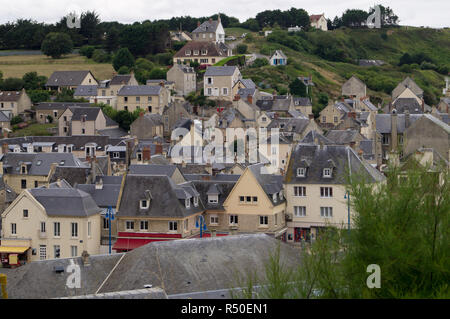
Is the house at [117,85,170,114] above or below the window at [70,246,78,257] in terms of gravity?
above

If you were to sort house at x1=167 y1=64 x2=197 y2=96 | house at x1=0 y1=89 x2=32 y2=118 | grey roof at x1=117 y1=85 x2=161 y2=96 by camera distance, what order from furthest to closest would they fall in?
1. house at x1=167 y1=64 x2=197 y2=96
2. house at x1=0 y1=89 x2=32 y2=118
3. grey roof at x1=117 y1=85 x2=161 y2=96

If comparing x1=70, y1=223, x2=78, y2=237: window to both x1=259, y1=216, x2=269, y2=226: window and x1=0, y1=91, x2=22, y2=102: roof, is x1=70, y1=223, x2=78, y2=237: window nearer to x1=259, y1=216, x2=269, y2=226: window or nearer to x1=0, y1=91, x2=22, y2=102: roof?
x1=259, y1=216, x2=269, y2=226: window

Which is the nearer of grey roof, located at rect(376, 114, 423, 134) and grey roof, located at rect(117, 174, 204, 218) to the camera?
grey roof, located at rect(117, 174, 204, 218)

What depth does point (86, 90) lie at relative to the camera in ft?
397

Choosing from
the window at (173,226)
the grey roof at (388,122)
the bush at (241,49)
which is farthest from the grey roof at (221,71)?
the window at (173,226)

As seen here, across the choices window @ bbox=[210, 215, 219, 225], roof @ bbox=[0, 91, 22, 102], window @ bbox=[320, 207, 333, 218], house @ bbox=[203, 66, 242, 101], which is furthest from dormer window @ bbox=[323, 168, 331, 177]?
roof @ bbox=[0, 91, 22, 102]

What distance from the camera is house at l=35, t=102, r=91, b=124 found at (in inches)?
4397

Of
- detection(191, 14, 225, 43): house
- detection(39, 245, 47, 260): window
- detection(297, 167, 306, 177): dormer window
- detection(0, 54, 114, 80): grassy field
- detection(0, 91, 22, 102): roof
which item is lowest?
detection(39, 245, 47, 260): window

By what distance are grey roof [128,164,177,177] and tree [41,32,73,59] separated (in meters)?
86.4

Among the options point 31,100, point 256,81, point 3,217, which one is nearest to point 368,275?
point 3,217

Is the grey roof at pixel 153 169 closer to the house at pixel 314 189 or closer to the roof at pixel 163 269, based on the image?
the house at pixel 314 189

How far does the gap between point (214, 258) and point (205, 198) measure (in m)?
15.5

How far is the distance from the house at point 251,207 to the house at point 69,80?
7102cm
